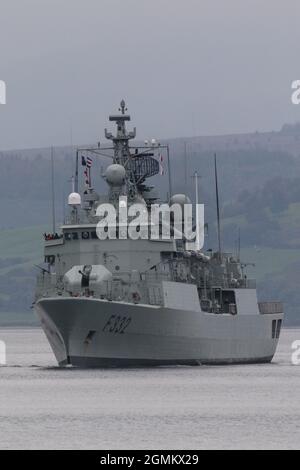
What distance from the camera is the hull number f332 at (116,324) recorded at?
79.6 meters

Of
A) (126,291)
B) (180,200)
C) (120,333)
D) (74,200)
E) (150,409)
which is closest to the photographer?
(150,409)

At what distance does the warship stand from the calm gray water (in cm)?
134

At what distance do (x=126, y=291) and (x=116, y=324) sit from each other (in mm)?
2526

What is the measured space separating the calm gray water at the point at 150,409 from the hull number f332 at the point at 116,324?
2161 millimetres

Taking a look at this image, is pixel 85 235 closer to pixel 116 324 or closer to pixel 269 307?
pixel 116 324

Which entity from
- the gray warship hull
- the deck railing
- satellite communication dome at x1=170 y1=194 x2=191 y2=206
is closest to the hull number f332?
the gray warship hull

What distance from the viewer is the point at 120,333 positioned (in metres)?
80.5

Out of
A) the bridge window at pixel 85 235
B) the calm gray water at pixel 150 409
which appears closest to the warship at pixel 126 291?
the bridge window at pixel 85 235

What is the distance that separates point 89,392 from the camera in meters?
71.6

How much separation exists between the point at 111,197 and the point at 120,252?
5209mm

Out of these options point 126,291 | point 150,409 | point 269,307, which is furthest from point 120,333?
point 269,307

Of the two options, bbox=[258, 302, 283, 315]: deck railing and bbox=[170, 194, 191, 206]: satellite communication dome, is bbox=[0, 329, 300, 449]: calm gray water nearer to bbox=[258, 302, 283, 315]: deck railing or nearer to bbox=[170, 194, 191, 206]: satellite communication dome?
bbox=[170, 194, 191, 206]: satellite communication dome
